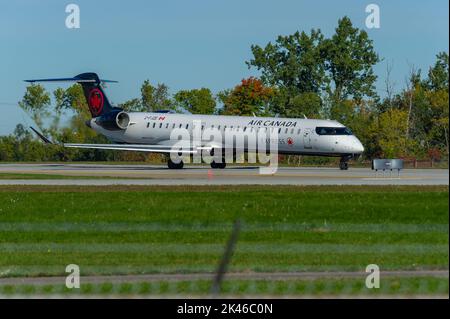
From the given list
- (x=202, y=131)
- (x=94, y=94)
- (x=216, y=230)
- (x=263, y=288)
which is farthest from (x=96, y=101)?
(x=263, y=288)

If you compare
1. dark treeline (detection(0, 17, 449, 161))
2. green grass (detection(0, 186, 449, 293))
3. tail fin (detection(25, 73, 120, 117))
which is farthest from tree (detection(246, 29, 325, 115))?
green grass (detection(0, 186, 449, 293))

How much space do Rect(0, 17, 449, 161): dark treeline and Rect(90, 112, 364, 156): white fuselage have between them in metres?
6.73

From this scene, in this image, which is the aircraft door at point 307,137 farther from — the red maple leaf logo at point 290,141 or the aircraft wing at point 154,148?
the aircraft wing at point 154,148

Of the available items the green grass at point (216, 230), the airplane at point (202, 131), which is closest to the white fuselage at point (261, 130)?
the airplane at point (202, 131)

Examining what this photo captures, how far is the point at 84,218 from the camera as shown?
28.1 metres

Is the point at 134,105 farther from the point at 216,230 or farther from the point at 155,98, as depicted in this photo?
the point at 216,230

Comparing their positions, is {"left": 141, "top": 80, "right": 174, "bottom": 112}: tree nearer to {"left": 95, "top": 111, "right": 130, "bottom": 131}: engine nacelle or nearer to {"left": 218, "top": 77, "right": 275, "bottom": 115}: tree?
{"left": 218, "top": 77, "right": 275, "bottom": 115}: tree

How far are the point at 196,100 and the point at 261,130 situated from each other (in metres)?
47.8

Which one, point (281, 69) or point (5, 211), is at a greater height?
point (281, 69)

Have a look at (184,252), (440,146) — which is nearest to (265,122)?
(440,146)

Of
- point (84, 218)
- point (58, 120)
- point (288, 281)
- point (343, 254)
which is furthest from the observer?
point (58, 120)

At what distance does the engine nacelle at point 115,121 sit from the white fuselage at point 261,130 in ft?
0.80
